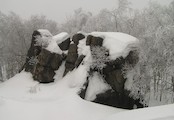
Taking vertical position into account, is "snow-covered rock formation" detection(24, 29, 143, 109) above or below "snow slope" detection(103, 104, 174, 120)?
below

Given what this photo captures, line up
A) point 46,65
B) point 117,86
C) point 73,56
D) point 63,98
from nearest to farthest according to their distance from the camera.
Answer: point 63,98 → point 117,86 → point 73,56 → point 46,65

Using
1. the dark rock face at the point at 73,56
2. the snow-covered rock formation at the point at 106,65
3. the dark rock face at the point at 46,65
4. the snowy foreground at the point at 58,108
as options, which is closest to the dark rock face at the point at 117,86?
the snow-covered rock formation at the point at 106,65

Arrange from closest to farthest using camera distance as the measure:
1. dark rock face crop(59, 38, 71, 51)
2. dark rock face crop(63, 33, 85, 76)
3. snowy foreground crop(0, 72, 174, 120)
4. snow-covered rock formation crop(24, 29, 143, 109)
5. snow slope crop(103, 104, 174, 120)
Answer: snow slope crop(103, 104, 174, 120), snowy foreground crop(0, 72, 174, 120), snow-covered rock formation crop(24, 29, 143, 109), dark rock face crop(63, 33, 85, 76), dark rock face crop(59, 38, 71, 51)

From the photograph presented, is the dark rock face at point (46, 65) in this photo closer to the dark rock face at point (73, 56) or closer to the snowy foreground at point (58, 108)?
the snowy foreground at point (58, 108)

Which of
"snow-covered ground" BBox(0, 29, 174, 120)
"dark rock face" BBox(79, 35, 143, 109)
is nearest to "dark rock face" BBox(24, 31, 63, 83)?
"snow-covered ground" BBox(0, 29, 174, 120)

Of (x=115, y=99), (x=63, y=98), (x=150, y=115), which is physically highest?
(x=150, y=115)

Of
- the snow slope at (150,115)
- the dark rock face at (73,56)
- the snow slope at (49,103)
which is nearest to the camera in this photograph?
the snow slope at (150,115)

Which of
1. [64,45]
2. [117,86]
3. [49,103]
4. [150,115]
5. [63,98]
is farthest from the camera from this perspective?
[64,45]

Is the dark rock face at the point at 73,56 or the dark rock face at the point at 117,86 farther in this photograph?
the dark rock face at the point at 73,56

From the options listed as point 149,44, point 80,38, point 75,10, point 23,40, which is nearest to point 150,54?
point 149,44

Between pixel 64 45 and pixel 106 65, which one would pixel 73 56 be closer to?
pixel 64 45

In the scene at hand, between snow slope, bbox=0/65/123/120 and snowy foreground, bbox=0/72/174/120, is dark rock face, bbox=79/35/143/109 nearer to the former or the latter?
snow slope, bbox=0/65/123/120

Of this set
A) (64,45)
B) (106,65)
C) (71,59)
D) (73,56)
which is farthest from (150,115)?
(64,45)

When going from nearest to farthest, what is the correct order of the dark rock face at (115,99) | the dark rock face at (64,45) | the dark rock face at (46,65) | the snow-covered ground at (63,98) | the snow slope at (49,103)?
the snow-covered ground at (63,98)
the snow slope at (49,103)
the dark rock face at (115,99)
the dark rock face at (46,65)
the dark rock face at (64,45)
